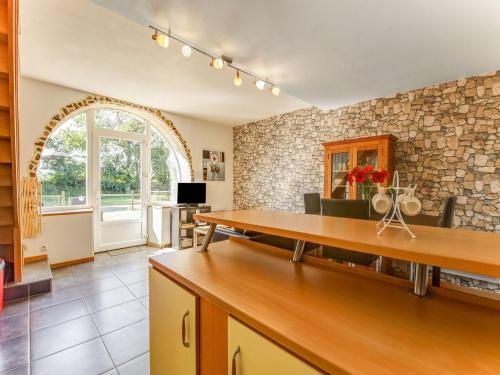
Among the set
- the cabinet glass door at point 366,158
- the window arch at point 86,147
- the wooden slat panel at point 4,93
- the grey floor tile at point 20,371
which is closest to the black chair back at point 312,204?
the cabinet glass door at point 366,158

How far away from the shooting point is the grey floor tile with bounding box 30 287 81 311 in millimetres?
2438

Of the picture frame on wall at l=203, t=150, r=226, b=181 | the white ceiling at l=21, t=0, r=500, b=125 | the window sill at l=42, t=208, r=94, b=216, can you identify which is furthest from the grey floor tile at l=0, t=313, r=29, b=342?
the picture frame on wall at l=203, t=150, r=226, b=181

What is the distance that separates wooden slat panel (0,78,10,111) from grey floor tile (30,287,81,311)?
1929mm

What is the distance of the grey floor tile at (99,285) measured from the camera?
108 inches

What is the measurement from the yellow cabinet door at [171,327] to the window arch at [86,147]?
331 centimetres

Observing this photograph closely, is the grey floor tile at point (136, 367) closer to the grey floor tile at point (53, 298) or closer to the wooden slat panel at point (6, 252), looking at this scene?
the grey floor tile at point (53, 298)

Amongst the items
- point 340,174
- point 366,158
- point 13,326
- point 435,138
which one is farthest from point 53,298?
point 435,138

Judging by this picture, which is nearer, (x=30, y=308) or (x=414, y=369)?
(x=414, y=369)

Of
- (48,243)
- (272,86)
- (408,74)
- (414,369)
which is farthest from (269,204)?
(414,369)

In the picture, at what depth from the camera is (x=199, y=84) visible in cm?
336

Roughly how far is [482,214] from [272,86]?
2983 mm

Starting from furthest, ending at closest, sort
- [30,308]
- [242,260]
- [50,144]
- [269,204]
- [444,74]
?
[269,204], [50,144], [444,74], [30,308], [242,260]

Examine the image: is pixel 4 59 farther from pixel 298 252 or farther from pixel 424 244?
pixel 424 244

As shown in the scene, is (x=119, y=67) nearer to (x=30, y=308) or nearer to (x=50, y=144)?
(x=50, y=144)
